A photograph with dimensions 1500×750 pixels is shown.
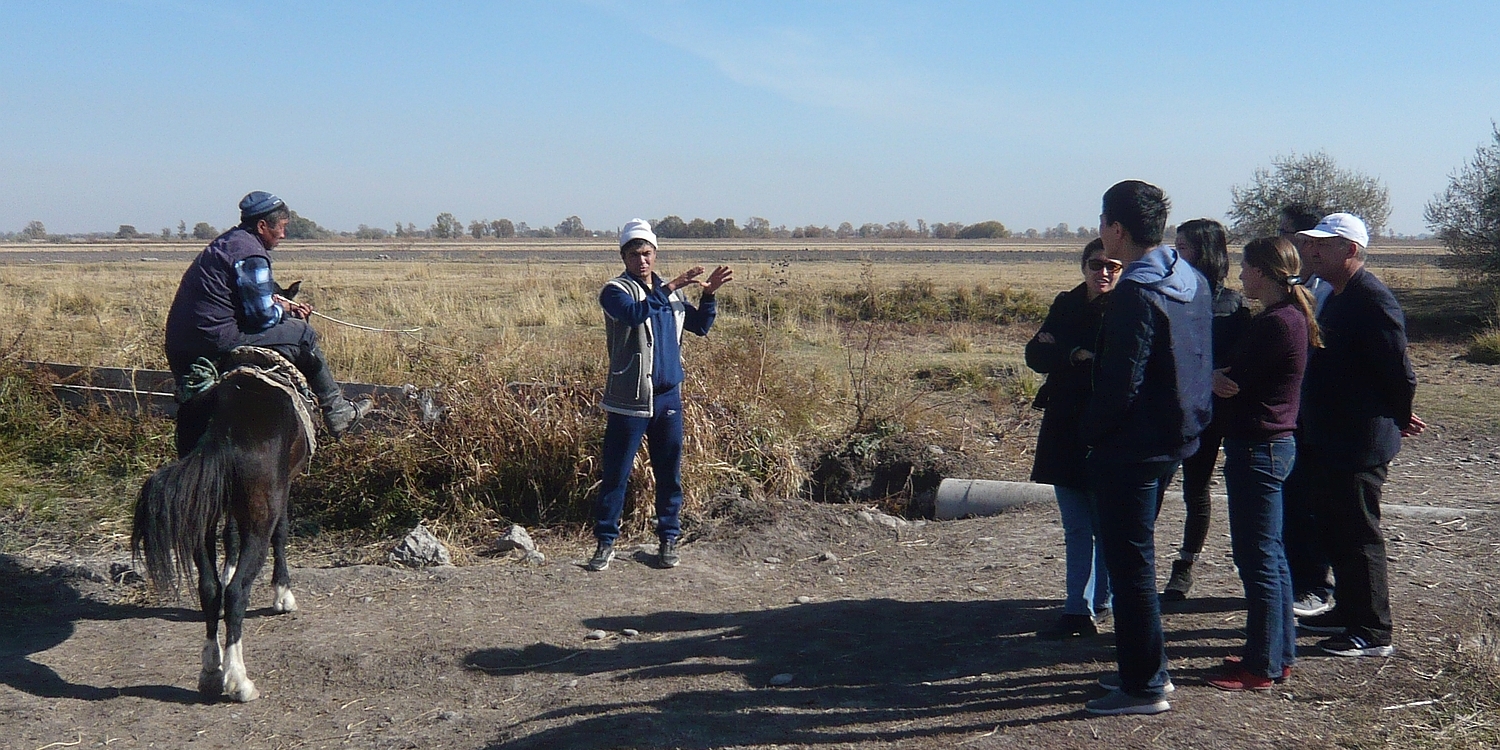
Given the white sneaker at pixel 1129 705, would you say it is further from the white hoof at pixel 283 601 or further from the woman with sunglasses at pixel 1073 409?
the white hoof at pixel 283 601

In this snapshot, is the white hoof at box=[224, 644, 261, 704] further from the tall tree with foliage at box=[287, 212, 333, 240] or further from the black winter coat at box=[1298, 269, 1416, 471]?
the tall tree with foliage at box=[287, 212, 333, 240]

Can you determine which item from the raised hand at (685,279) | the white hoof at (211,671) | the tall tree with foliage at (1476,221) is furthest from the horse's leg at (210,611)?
the tall tree with foliage at (1476,221)

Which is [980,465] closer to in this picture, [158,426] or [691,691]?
[691,691]

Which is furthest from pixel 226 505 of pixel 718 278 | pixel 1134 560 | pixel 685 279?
pixel 1134 560

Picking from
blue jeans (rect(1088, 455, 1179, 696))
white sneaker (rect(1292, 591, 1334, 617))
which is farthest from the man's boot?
white sneaker (rect(1292, 591, 1334, 617))

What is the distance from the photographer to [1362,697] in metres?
3.92

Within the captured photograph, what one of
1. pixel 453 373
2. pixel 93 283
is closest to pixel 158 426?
pixel 453 373

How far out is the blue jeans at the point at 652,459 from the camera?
598cm

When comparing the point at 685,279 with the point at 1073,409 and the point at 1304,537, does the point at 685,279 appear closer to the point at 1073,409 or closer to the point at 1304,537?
the point at 1073,409

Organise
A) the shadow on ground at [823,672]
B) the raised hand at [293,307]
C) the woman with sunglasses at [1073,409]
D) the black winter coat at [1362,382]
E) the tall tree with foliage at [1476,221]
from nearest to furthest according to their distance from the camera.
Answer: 1. the shadow on ground at [823,672]
2. the black winter coat at [1362,382]
3. the woman with sunglasses at [1073,409]
4. the raised hand at [293,307]
5. the tall tree with foliage at [1476,221]

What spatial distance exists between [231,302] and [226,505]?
1010 mm

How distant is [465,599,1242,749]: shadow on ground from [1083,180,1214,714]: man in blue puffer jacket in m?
0.39

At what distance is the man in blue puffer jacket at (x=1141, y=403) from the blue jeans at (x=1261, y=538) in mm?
362

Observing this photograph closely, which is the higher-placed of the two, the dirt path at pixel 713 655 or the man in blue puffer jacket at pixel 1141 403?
the man in blue puffer jacket at pixel 1141 403
